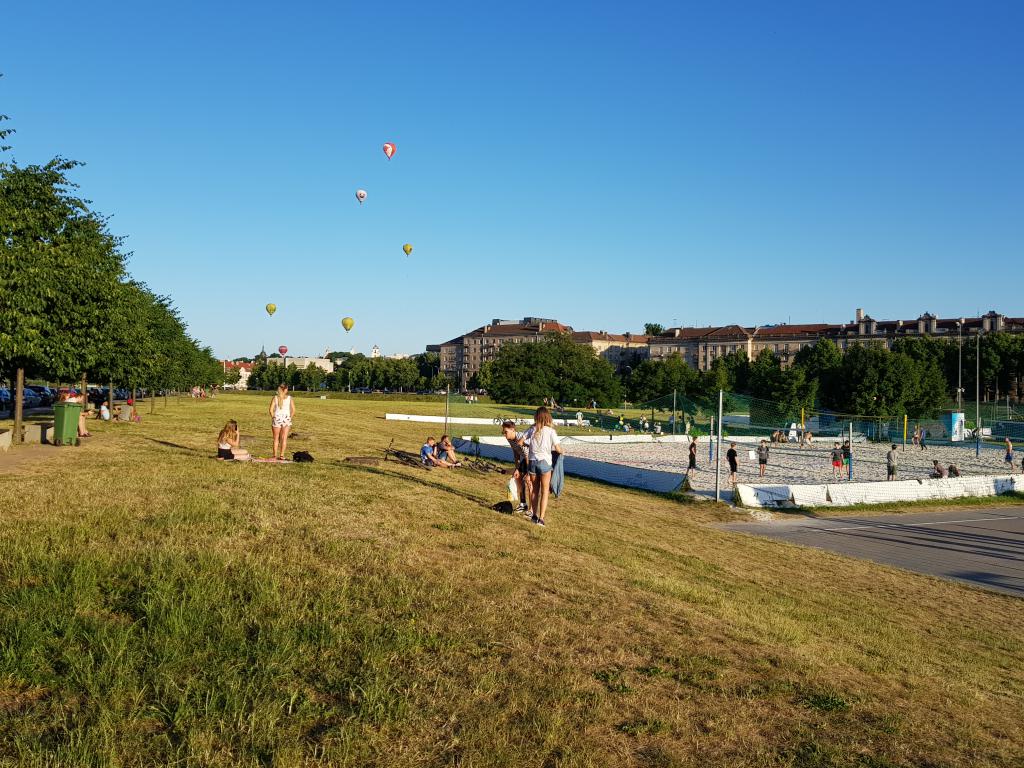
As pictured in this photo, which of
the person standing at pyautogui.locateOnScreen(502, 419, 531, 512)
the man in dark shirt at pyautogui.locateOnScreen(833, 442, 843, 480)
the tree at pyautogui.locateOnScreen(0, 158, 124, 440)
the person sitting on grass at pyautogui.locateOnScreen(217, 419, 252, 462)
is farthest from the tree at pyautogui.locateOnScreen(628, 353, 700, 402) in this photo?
the person standing at pyautogui.locateOnScreen(502, 419, 531, 512)

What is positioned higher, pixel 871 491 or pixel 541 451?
pixel 541 451

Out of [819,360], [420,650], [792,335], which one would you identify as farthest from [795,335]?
[420,650]

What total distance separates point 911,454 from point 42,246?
51501mm

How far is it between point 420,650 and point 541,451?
20.8 ft

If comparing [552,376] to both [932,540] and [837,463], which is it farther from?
[932,540]

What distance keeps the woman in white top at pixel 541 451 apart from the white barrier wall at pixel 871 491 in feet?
48.7

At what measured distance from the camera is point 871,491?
29.1 m

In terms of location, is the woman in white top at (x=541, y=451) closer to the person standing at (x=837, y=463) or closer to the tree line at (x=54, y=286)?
the tree line at (x=54, y=286)

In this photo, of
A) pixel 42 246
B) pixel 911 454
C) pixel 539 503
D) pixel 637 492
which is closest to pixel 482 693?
pixel 539 503

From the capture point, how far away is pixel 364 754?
16.1ft

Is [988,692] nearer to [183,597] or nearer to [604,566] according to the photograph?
[604,566]

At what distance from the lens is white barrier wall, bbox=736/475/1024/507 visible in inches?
1047

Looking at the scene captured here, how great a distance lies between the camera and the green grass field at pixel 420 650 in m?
5.15

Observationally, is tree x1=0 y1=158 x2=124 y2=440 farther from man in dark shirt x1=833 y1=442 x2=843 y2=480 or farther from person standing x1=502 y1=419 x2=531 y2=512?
man in dark shirt x1=833 y1=442 x2=843 y2=480
